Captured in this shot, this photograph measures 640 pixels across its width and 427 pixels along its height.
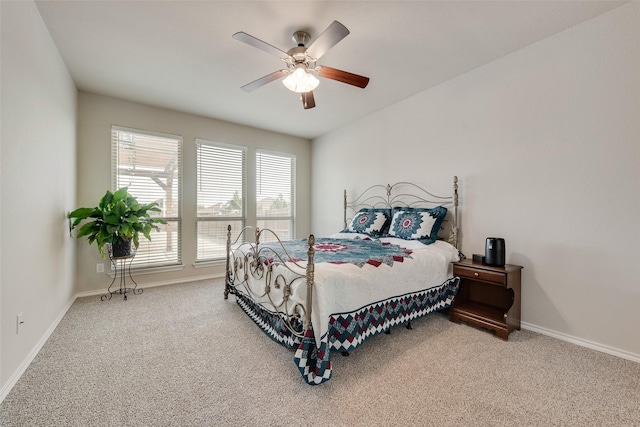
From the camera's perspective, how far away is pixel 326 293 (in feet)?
5.96

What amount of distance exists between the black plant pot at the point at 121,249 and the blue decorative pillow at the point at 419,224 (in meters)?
3.36

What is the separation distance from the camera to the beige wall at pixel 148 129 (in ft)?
11.7

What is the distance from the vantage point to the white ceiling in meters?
2.10

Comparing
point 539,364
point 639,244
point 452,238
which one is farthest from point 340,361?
point 639,244

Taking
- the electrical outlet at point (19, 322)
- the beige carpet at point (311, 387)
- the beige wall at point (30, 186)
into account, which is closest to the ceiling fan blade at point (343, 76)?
the beige wall at point (30, 186)

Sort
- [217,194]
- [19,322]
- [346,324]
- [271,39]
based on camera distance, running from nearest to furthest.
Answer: [19,322] → [346,324] → [271,39] → [217,194]

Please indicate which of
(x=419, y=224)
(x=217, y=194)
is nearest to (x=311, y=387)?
(x=419, y=224)

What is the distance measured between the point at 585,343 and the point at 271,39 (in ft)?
12.4

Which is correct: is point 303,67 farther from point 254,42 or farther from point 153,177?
point 153,177

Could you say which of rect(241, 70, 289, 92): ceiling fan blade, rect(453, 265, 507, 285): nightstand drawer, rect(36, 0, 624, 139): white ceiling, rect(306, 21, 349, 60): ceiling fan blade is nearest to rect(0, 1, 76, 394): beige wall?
rect(36, 0, 624, 139): white ceiling

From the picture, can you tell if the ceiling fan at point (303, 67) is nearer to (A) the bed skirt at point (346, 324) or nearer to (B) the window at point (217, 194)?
(A) the bed skirt at point (346, 324)

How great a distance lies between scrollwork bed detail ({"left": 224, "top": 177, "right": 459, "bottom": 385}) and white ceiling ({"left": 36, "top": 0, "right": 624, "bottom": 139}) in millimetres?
1414

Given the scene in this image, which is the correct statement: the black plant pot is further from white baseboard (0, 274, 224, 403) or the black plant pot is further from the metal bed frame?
the metal bed frame

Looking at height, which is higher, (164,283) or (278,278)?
(278,278)
